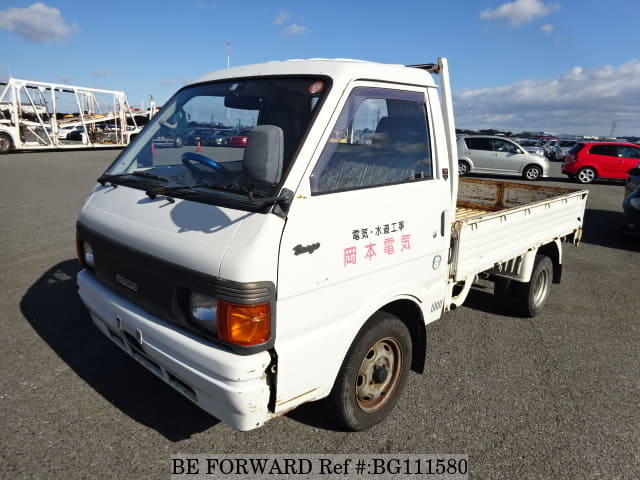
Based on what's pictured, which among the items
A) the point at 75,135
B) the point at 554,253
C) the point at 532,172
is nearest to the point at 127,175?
the point at 554,253

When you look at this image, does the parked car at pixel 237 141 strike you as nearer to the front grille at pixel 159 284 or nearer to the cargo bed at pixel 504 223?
the front grille at pixel 159 284

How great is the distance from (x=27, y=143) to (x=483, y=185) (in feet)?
79.8

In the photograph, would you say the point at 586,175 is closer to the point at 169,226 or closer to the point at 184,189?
the point at 184,189

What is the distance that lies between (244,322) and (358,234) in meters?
0.79

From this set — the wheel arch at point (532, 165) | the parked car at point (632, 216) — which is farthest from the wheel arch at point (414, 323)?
the wheel arch at point (532, 165)

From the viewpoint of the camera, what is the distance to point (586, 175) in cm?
1791

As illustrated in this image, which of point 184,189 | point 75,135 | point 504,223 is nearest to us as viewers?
point 184,189

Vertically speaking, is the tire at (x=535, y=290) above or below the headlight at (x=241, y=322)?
below

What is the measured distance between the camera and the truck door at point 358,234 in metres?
2.18

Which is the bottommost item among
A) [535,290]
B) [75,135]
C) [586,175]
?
[535,290]

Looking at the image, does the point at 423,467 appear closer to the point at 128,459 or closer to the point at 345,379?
the point at 345,379

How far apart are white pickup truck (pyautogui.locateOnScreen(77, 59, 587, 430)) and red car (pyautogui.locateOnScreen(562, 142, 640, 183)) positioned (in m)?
17.1

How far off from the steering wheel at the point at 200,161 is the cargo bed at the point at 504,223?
1668mm

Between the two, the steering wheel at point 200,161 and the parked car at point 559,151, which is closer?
the steering wheel at point 200,161
